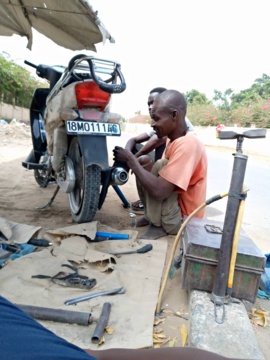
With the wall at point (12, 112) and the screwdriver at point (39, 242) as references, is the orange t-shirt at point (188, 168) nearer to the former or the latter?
the screwdriver at point (39, 242)

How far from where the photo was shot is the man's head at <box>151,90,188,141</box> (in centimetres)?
252

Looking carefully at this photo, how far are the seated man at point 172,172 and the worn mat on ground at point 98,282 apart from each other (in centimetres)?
25

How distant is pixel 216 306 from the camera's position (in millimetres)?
1612

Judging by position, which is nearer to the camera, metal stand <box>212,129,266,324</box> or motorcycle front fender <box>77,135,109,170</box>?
metal stand <box>212,129,266,324</box>

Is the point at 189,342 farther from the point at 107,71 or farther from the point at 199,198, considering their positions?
the point at 107,71

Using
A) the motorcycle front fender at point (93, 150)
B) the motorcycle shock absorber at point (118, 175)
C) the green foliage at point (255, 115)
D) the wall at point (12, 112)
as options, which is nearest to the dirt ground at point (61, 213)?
the motorcycle shock absorber at point (118, 175)

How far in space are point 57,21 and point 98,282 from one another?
307cm

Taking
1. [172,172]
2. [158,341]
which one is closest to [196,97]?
[172,172]

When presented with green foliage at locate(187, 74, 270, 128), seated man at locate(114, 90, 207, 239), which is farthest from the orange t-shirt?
green foliage at locate(187, 74, 270, 128)

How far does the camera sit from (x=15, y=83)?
14555 mm

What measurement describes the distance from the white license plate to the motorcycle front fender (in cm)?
5

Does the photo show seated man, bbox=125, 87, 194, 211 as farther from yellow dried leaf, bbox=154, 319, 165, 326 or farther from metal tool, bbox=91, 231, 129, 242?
yellow dried leaf, bbox=154, 319, 165, 326

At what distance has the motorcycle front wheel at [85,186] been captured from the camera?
8.56 feet

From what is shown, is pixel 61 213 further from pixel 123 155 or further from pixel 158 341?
pixel 158 341
